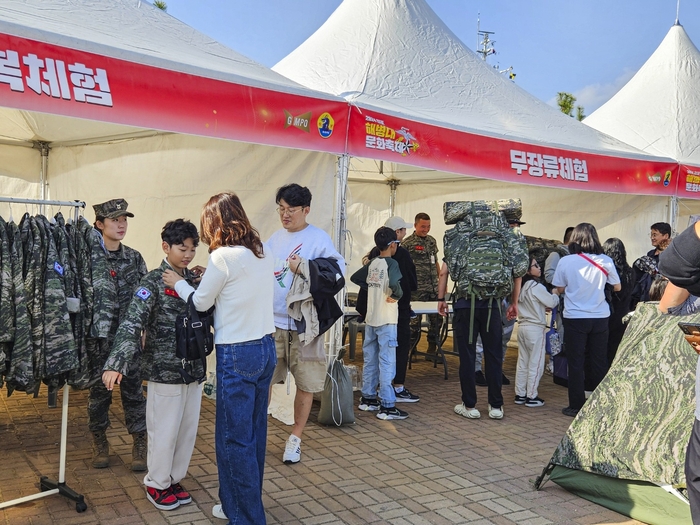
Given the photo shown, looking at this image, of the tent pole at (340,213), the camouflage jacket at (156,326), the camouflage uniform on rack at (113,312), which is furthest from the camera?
the tent pole at (340,213)

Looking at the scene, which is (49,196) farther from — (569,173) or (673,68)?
(673,68)

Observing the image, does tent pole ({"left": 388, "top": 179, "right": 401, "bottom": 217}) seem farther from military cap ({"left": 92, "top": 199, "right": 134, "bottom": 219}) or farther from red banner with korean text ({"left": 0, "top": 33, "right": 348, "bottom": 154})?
military cap ({"left": 92, "top": 199, "right": 134, "bottom": 219})

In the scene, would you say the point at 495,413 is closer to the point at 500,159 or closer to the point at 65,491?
the point at 500,159

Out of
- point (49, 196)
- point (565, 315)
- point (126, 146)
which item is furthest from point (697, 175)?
point (49, 196)

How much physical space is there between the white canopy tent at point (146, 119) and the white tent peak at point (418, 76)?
33.5 inches

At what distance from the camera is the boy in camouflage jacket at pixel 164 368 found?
3.34 metres

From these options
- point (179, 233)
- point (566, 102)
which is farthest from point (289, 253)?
point (566, 102)

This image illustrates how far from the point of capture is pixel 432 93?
6.45 metres

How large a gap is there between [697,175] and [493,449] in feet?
16.7

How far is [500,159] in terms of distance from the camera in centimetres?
641

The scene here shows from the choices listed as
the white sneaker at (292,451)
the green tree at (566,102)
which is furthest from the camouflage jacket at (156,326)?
the green tree at (566,102)

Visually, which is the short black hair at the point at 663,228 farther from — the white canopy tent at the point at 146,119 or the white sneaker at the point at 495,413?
the white canopy tent at the point at 146,119

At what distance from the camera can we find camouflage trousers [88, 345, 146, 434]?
13.0 ft

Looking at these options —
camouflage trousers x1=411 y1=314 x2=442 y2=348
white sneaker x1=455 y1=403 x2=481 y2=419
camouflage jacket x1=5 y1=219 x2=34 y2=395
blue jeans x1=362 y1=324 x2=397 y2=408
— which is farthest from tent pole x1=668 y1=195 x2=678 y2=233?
camouflage jacket x1=5 y1=219 x2=34 y2=395
